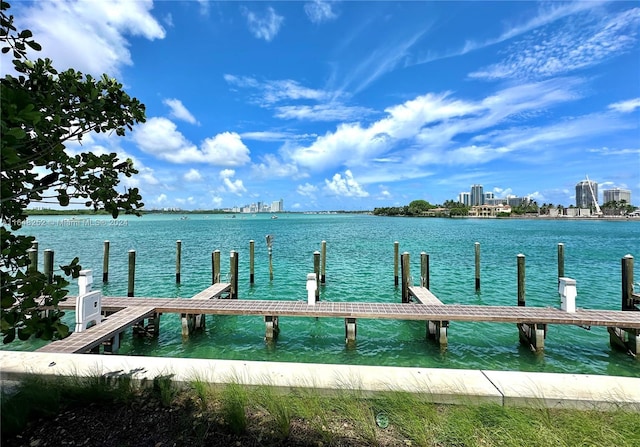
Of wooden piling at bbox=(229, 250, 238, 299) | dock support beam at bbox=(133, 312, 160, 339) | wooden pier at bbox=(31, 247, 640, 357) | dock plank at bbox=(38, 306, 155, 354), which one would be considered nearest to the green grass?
dock plank at bbox=(38, 306, 155, 354)

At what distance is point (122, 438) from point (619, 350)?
11397mm

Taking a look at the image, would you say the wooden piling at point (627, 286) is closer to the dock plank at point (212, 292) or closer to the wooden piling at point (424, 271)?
the wooden piling at point (424, 271)

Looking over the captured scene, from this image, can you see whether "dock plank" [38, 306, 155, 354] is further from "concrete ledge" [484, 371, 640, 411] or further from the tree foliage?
"concrete ledge" [484, 371, 640, 411]

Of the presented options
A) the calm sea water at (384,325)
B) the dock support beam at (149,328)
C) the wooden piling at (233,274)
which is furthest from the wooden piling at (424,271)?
the dock support beam at (149,328)

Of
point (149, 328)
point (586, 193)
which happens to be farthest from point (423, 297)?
point (586, 193)

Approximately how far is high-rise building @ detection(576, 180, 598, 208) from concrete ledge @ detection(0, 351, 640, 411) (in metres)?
206

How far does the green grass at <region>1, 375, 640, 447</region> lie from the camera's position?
9.66 ft

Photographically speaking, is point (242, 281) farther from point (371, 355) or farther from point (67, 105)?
point (67, 105)

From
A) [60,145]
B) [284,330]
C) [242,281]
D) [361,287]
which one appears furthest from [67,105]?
[242,281]

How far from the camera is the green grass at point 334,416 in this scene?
2.95m

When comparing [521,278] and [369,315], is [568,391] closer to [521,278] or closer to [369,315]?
[369,315]

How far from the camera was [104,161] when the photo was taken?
2676 mm

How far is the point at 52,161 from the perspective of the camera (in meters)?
2.58

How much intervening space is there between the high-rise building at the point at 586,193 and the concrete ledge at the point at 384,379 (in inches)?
8105
